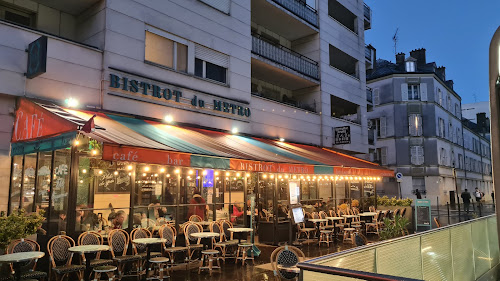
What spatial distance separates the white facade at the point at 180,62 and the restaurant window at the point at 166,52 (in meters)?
0.04

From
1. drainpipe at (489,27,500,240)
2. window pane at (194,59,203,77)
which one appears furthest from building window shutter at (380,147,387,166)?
drainpipe at (489,27,500,240)

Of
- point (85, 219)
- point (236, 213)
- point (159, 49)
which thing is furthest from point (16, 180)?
point (236, 213)

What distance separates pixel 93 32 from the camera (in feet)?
33.1

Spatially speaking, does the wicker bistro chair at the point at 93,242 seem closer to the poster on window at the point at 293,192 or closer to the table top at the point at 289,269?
the table top at the point at 289,269

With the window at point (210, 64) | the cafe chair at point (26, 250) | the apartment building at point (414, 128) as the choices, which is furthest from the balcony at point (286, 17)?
the apartment building at point (414, 128)

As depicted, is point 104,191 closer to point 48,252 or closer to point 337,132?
point 48,252

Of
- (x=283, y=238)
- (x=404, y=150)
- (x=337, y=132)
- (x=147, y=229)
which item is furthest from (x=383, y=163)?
(x=147, y=229)

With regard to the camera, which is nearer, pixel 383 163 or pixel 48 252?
pixel 48 252

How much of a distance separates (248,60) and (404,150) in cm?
2493

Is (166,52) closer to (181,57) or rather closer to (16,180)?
(181,57)

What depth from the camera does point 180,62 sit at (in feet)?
38.9

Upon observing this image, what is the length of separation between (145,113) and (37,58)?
3.08m

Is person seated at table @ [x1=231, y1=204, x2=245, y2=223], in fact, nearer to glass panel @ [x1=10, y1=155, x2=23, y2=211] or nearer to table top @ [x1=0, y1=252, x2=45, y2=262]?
glass panel @ [x1=10, y1=155, x2=23, y2=211]

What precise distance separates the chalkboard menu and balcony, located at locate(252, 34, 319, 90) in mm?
6984
